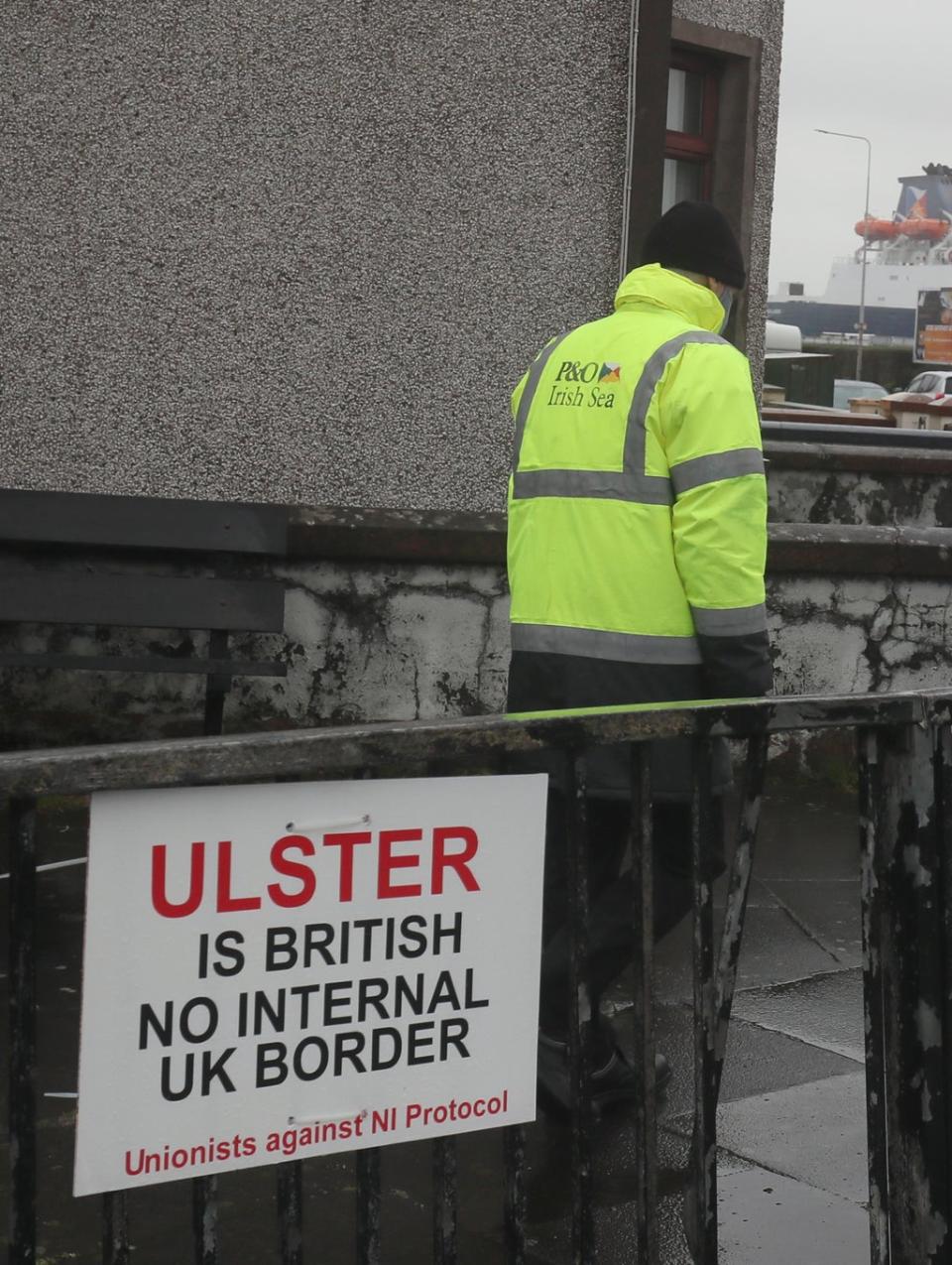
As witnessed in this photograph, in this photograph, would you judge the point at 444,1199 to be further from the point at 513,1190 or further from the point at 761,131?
the point at 761,131

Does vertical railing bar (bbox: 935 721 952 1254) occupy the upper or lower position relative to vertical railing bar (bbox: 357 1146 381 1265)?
upper

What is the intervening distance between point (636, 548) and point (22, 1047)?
1840mm

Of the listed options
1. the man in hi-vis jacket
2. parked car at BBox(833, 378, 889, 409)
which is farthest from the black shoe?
parked car at BBox(833, 378, 889, 409)

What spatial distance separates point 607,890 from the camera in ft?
12.8

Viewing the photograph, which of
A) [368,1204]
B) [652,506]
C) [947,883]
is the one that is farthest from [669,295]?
[368,1204]

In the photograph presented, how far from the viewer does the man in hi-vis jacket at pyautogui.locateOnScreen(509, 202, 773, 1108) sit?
3625 mm

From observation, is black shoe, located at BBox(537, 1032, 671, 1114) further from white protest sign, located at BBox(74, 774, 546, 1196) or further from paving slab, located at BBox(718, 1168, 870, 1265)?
white protest sign, located at BBox(74, 774, 546, 1196)

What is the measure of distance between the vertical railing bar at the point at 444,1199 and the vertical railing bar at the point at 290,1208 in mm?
215

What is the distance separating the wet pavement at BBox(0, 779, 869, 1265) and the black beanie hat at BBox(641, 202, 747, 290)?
6.14 ft

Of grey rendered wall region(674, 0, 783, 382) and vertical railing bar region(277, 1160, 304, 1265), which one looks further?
grey rendered wall region(674, 0, 783, 382)

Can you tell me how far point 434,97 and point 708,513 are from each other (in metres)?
4.09

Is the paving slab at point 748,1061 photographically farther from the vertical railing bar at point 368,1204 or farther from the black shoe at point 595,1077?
the vertical railing bar at point 368,1204

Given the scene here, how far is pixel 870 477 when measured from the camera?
9758 mm

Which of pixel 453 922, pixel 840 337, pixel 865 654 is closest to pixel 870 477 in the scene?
pixel 865 654
